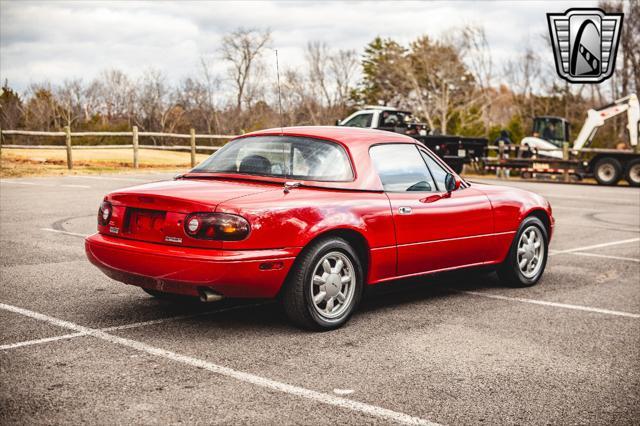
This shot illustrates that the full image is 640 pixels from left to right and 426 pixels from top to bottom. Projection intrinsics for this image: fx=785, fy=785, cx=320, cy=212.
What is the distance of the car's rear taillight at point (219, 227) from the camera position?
4984 millimetres

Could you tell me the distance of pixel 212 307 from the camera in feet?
20.2

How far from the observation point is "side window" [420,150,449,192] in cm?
647

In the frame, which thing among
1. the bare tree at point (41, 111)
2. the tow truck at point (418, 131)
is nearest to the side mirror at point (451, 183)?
the tow truck at point (418, 131)

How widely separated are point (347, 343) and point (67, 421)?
208 cm

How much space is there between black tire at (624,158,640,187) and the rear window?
24146 mm

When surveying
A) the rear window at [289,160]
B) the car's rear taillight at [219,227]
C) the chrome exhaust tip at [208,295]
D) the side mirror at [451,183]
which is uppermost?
the rear window at [289,160]

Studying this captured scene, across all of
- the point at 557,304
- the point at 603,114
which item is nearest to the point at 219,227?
the point at 557,304

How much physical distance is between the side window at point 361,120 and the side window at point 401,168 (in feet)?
60.2

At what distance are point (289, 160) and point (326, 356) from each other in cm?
163

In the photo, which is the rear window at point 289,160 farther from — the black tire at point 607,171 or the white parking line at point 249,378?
the black tire at point 607,171

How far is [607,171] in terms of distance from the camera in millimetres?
28125

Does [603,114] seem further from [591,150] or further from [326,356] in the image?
[326,356]

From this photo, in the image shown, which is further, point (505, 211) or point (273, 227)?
point (505, 211)

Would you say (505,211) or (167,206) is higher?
(167,206)
